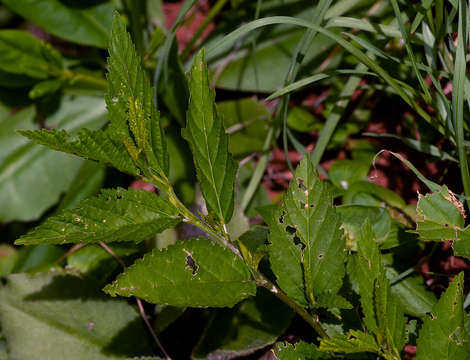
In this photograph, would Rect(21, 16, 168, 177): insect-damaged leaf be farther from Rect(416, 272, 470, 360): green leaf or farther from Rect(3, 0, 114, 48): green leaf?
Rect(3, 0, 114, 48): green leaf

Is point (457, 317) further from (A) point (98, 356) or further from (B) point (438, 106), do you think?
(A) point (98, 356)

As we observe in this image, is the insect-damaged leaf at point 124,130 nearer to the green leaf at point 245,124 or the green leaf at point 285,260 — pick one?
the green leaf at point 285,260

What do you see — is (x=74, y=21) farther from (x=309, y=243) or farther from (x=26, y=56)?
(x=309, y=243)

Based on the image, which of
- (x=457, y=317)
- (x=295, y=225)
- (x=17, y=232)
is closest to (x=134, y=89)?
(x=295, y=225)

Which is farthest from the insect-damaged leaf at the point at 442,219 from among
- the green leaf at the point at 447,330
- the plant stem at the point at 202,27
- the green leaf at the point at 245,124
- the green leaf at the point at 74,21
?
the green leaf at the point at 74,21

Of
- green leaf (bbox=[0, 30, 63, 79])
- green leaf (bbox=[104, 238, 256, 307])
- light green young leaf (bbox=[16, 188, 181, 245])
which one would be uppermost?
green leaf (bbox=[0, 30, 63, 79])

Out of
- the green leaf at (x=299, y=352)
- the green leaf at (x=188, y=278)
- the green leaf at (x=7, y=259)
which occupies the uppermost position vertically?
the green leaf at (x=188, y=278)

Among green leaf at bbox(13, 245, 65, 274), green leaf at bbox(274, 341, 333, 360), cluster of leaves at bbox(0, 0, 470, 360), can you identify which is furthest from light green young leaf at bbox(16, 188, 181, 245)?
green leaf at bbox(13, 245, 65, 274)
